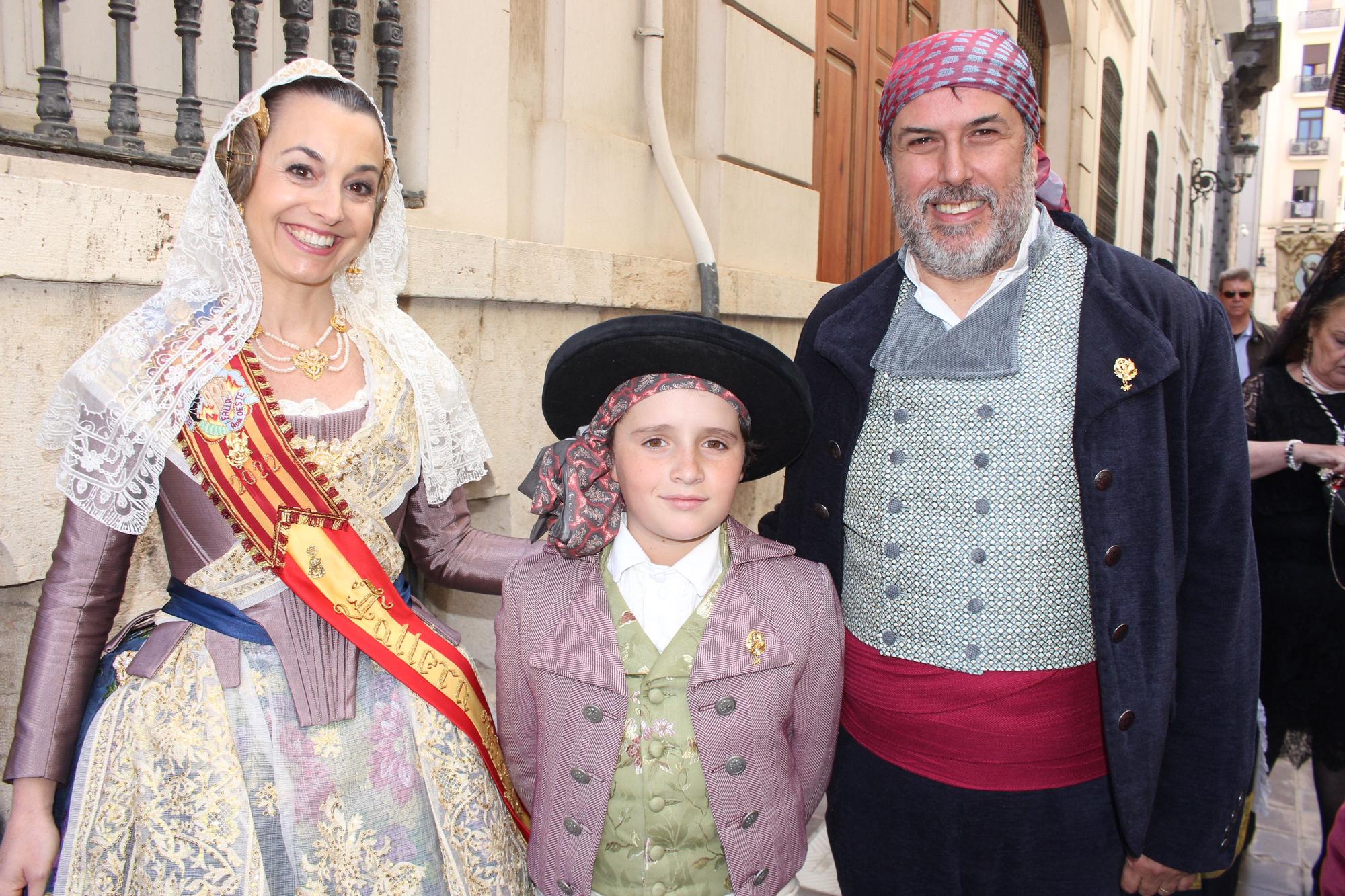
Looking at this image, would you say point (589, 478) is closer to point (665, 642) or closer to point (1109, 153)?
point (665, 642)

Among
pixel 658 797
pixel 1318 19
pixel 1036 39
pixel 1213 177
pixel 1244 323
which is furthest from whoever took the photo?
pixel 1318 19

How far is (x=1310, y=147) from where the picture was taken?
5572 centimetres

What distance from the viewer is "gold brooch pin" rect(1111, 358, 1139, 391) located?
1.74 m

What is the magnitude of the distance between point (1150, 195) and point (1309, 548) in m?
16.4

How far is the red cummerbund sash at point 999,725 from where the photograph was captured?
1803 mm

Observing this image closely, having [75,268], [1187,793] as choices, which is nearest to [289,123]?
[75,268]

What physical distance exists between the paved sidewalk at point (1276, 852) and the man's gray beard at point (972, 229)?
2.33 m

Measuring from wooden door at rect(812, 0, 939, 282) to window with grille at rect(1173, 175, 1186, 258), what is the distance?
1665cm

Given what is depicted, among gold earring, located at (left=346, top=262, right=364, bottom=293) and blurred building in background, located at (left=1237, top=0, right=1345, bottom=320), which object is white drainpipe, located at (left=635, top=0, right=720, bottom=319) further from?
Result: blurred building in background, located at (left=1237, top=0, right=1345, bottom=320)

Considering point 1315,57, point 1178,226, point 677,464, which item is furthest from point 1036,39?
point 1315,57

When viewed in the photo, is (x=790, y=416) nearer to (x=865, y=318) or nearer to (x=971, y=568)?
(x=865, y=318)

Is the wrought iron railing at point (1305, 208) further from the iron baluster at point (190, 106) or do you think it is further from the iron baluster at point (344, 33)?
the iron baluster at point (190, 106)

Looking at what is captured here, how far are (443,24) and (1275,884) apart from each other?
14.3 ft

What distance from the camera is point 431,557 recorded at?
2131mm
